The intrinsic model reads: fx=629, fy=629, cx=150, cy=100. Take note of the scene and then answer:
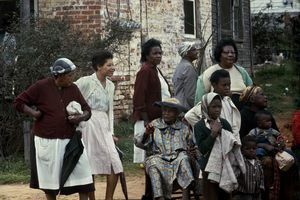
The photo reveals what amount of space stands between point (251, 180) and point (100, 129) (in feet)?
5.75

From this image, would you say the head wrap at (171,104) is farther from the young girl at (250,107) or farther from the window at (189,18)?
the window at (189,18)

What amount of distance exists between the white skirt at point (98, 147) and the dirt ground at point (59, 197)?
122 centimetres

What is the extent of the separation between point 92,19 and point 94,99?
5.50 metres

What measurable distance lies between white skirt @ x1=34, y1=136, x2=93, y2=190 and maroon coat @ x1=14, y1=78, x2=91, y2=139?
0.23 feet

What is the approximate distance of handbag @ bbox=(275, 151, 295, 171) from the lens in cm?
658

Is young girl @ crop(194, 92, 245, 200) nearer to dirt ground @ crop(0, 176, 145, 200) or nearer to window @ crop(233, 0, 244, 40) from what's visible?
dirt ground @ crop(0, 176, 145, 200)

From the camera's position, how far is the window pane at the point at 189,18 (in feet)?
53.2

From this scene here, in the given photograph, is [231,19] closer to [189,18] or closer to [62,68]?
[189,18]

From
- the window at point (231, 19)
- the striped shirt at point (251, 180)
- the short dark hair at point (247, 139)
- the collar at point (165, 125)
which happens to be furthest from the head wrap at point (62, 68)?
the window at point (231, 19)

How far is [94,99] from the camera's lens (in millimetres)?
6898

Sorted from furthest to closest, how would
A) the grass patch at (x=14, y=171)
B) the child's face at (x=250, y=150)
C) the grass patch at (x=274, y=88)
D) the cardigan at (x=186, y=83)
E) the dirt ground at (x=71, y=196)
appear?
the grass patch at (x=274, y=88) < the grass patch at (x=14, y=171) < the dirt ground at (x=71, y=196) < the cardigan at (x=186, y=83) < the child's face at (x=250, y=150)

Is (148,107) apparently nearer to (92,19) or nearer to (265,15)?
(92,19)

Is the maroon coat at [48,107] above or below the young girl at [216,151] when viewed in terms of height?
above

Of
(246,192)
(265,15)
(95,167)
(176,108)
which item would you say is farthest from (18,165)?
(265,15)
